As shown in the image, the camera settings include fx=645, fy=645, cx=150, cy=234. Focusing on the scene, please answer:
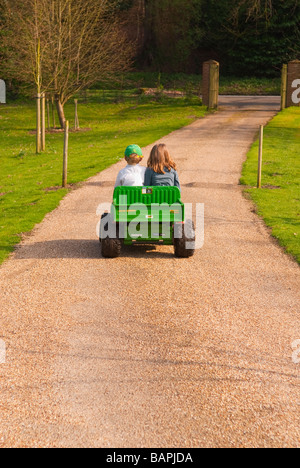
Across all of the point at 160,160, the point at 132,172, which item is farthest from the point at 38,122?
the point at 160,160

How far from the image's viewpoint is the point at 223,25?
52.8 metres

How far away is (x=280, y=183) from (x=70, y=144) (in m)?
12.0

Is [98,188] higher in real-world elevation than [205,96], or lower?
lower

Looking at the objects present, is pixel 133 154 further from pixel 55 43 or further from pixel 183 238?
pixel 55 43

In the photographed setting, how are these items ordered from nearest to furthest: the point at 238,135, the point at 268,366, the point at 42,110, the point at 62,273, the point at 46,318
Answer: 1. the point at 268,366
2. the point at 46,318
3. the point at 62,273
4. the point at 42,110
5. the point at 238,135

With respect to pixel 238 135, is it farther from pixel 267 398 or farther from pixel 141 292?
pixel 267 398

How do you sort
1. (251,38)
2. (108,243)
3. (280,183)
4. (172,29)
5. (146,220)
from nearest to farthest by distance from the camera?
1. (146,220)
2. (108,243)
3. (280,183)
4. (172,29)
5. (251,38)

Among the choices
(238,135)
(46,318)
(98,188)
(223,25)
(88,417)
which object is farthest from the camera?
(223,25)

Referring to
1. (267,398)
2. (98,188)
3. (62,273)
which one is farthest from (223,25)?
(267,398)

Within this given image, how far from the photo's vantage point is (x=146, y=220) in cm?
994

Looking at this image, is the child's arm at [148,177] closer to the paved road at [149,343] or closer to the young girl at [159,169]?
the young girl at [159,169]

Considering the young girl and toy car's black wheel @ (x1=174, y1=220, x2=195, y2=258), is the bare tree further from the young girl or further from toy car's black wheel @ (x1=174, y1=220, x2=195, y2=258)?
toy car's black wheel @ (x1=174, y1=220, x2=195, y2=258)
